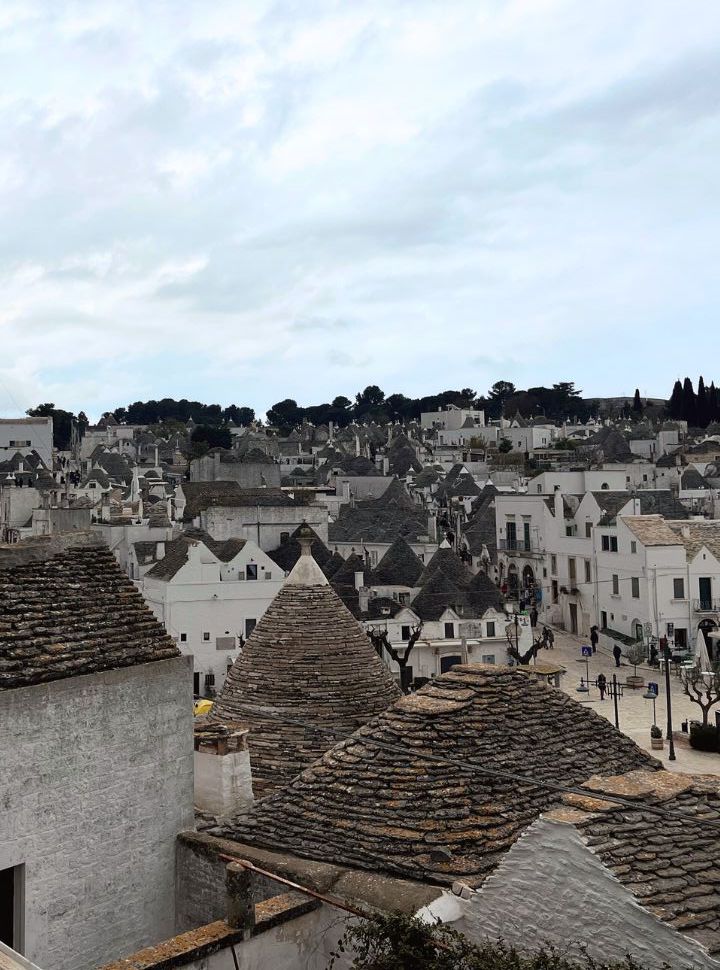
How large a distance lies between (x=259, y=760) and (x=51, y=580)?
4.93 m

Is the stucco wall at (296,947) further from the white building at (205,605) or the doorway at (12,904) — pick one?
the white building at (205,605)

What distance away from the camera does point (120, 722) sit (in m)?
10.0

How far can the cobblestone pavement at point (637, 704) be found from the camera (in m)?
32.1

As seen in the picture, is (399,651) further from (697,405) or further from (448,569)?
(697,405)

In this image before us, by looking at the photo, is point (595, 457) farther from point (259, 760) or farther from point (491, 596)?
point (259, 760)

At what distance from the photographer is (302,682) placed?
50.5ft

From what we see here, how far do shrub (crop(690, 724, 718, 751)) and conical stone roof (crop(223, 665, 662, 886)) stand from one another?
Answer: 22.2m

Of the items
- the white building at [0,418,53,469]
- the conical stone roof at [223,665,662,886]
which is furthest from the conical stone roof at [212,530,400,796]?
the white building at [0,418,53,469]

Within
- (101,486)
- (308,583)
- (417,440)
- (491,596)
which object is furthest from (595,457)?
(308,583)

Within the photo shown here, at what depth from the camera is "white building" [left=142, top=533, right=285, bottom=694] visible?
42.5 metres

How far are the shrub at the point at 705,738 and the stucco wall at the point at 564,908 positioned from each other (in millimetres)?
27091

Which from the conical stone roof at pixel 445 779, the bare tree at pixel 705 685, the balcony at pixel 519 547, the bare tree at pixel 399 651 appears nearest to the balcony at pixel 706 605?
the bare tree at pixel 705 685

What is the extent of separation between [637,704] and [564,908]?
34652mm

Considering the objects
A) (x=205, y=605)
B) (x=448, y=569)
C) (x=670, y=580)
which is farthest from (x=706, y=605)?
(x=205, y=605)
